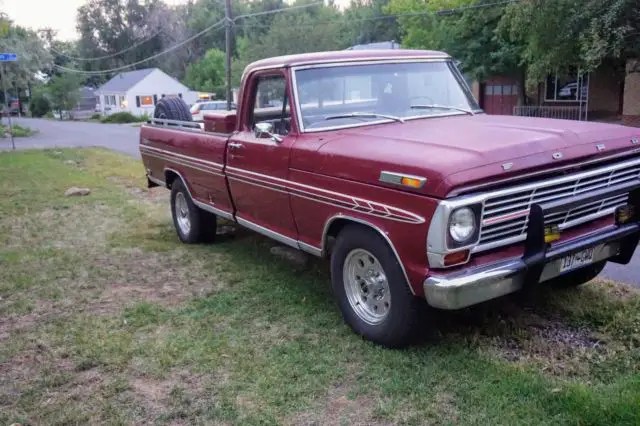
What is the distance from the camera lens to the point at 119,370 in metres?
4.26

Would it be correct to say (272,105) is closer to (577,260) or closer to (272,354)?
(272,354)

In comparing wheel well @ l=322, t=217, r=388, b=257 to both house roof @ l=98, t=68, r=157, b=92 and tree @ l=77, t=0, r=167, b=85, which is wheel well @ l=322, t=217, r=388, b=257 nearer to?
house roof @ l=98, t=68, r=157, b=92

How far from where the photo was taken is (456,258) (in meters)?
3.76

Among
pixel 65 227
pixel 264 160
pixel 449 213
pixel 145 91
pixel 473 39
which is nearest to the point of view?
pixel 449 213

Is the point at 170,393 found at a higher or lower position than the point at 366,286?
lower

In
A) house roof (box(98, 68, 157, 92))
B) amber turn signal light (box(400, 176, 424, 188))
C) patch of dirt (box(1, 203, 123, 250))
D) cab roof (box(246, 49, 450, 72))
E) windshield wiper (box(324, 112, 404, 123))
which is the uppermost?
house roof (box(98, 68, 157, 92))

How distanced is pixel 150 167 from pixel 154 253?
5.46 feet

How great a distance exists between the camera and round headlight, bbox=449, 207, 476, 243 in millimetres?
3666

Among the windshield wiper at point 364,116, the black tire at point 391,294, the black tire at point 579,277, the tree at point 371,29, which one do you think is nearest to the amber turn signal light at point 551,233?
the black tire at point 391,294

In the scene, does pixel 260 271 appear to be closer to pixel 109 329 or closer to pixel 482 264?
pixel 109 329

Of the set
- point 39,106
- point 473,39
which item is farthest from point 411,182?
point 39,106

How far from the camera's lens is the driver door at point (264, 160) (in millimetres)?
5199

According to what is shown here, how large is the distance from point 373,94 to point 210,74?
207ft

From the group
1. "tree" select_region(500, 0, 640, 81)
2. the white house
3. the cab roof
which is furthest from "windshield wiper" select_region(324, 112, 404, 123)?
the white house
